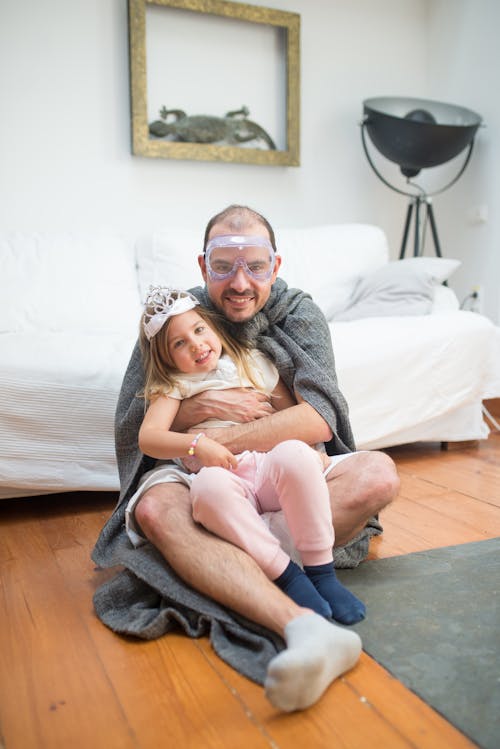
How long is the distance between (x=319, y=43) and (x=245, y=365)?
286 centimetres

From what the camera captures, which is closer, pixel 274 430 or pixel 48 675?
pixel 48 675

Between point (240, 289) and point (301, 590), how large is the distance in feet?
2.14

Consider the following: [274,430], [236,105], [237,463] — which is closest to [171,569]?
[237,463]

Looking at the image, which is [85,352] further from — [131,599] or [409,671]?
[409,671]

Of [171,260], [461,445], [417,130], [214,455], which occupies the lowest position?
[461,445]

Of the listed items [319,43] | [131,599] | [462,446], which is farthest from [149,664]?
[319,43]

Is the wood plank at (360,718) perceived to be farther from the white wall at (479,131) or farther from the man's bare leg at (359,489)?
the white wall at (479,131)

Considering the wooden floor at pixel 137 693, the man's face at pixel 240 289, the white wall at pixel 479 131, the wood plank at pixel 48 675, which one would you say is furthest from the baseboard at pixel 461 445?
the wood plank at pixel 48 675

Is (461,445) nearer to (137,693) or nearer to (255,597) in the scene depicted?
(255,597)

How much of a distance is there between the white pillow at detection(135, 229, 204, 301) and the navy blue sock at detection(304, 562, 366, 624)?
1.77 m

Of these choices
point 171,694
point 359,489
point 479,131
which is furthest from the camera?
point 479,131

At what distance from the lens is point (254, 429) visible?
1481 millimetres

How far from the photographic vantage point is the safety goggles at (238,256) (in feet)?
4.95

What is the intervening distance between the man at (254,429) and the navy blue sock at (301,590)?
64 mm
